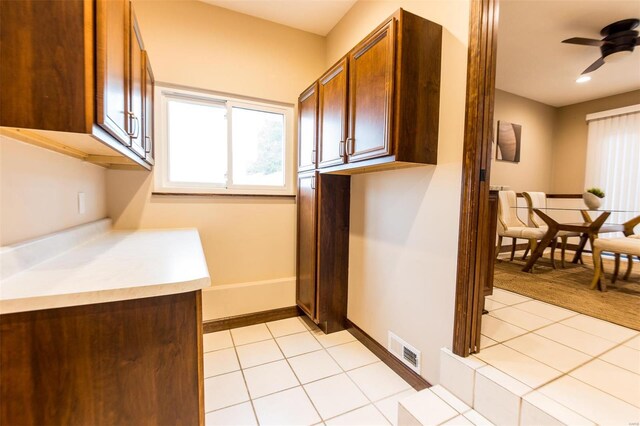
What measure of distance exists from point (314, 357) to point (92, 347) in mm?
1535

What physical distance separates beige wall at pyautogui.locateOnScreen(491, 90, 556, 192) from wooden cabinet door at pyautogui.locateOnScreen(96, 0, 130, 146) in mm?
4614

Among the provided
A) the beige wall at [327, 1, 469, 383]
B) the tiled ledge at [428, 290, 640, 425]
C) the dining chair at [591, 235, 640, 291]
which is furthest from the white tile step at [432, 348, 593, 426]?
the dining chair at [591, 235, 640, 291]

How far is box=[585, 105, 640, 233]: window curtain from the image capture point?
4203mm

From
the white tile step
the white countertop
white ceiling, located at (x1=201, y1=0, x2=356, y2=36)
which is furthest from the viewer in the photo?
white ceiling, located at (x1=201, y1=0, x2=356, y2=36)

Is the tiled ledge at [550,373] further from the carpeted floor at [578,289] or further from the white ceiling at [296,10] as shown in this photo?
the white ceiling at [296,10]

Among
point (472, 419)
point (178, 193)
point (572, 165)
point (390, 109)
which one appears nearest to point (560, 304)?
point (472, 419)

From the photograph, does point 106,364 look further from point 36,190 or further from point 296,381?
point 296,381

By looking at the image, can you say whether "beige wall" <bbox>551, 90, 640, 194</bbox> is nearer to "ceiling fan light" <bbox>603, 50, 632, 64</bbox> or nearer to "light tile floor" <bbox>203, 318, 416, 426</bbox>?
"ceiling fan light" <bbox>603, 50, 632, 64</bbox>

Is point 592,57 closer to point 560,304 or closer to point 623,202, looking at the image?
point 623,202

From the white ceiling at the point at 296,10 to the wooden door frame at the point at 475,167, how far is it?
1.41 metres

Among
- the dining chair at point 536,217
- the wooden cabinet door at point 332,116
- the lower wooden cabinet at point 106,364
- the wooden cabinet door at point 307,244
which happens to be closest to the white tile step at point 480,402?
the lower wooden cabinet at point 106,364

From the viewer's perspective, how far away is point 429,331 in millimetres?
1589

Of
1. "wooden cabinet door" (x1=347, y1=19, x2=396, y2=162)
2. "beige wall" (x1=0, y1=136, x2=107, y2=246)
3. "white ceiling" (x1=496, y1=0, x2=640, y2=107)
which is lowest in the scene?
"beige wall" (x1=0, y1=136, x2=107, y2=246)

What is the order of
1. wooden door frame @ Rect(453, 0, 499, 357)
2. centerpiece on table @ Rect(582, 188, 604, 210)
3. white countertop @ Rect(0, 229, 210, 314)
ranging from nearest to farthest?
1. white countertop @ Rect(0, 229, 210, 314)
2. wooden door frame @ Rect(453, 0, 499, 357)
3. centerpiece on table @ Rect(582, 188, 604, 210)
